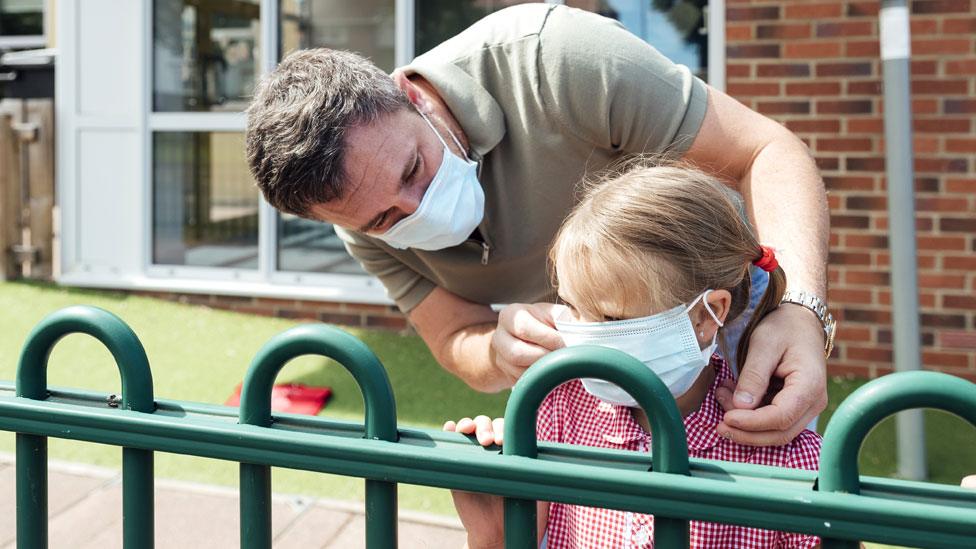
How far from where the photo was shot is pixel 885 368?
14.8ft

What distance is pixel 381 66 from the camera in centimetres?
564

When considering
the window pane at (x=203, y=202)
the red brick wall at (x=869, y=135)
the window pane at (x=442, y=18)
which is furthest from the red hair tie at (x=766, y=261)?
the window pane at (x=203, y=202)

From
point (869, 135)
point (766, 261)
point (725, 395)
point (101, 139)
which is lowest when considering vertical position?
point (725, 395)

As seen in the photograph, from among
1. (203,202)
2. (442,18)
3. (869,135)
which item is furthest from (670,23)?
(203,202)

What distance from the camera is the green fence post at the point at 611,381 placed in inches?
37.9

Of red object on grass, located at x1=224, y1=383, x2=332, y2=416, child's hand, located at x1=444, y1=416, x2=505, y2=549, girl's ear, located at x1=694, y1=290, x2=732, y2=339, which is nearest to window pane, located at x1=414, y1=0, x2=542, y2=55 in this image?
red object on grass, located at x1=224, y1=383, x2=332, y2=416

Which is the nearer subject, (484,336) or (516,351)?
(516,351)

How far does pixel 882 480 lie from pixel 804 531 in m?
0.09

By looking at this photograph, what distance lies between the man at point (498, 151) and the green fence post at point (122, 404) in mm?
701

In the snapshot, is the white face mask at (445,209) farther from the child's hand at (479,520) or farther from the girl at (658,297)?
the child's hand at (479,520)

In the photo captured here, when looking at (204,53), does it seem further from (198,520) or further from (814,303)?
(814,303)

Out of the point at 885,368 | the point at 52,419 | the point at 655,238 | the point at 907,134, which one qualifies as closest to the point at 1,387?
the point at 52,419

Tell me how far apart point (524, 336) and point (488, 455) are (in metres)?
0.70

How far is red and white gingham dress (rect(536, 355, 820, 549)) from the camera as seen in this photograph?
1450 mm
